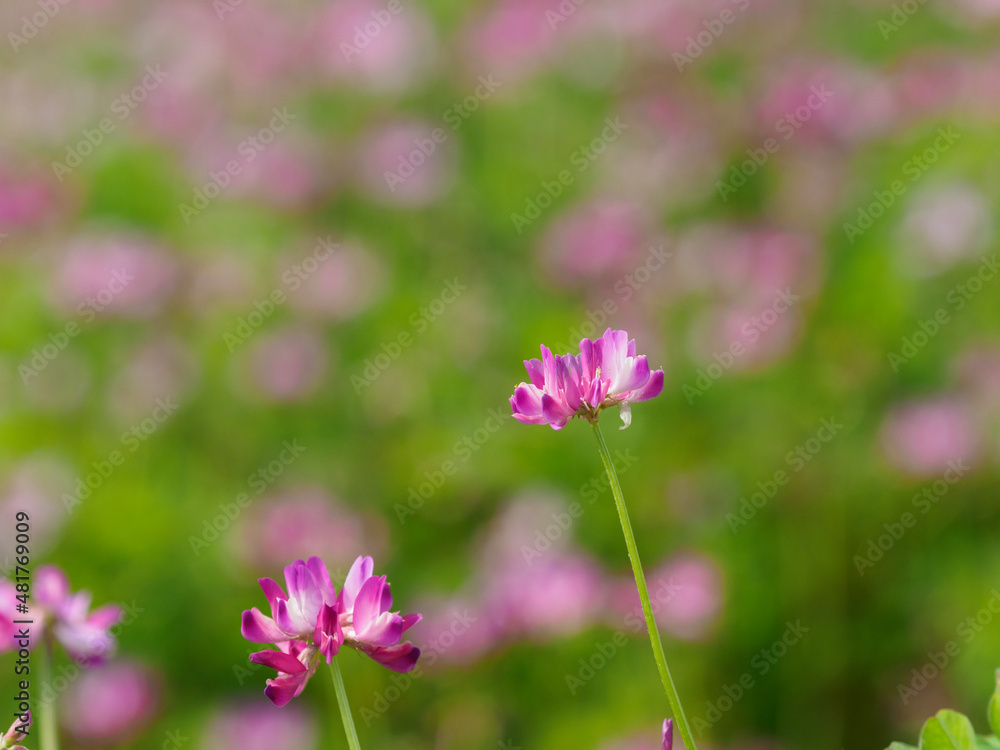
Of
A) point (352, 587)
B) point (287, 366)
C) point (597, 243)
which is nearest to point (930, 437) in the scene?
point (597, 243)

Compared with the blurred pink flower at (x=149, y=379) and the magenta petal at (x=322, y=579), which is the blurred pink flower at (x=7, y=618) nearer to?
the magenta petal at (x=322, y=579)

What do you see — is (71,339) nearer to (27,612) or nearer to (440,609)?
(440,609)

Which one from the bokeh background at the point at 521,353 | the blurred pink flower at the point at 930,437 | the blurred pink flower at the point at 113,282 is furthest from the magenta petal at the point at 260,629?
the blurred pink flower at the point at 113,282

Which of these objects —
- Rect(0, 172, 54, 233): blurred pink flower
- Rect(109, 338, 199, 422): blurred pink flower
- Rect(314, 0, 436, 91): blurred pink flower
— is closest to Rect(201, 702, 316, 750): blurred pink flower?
Rect(109, 338, 199, 422): blurred pink flower

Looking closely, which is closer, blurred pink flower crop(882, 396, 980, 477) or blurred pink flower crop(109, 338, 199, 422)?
blurred pink flower crop(882, 396, 980, 477)

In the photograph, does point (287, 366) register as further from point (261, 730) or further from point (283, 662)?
point (283, 662)

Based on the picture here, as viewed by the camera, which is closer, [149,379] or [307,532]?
[307,532]

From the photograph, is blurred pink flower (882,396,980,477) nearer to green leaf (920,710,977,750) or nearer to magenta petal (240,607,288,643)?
green leaf (920,710,977,750)
